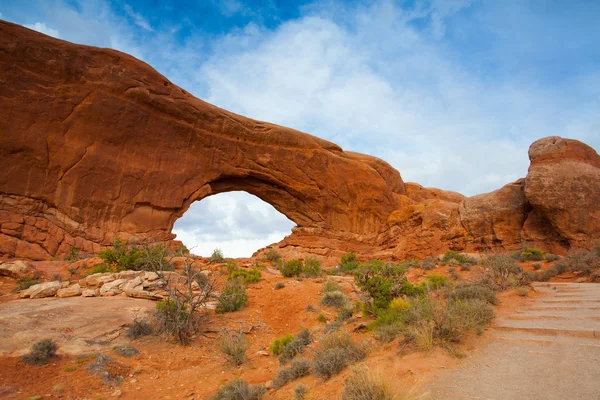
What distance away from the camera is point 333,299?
29.0ft

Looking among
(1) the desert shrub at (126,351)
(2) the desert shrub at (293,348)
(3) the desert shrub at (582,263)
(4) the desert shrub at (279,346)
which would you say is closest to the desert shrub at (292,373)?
(2) the desert shrub at (293,348)

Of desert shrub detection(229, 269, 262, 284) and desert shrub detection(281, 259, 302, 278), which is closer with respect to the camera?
desert shrub detection(229, 269, 262, 284)

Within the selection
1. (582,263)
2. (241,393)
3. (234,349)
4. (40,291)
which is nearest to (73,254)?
(40,291)

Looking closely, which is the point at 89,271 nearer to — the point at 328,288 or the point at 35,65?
the point at 328,288

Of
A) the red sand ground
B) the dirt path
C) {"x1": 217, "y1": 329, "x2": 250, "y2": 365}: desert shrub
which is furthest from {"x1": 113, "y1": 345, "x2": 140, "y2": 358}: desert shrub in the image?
the dirt path

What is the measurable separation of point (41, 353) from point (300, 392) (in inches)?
173

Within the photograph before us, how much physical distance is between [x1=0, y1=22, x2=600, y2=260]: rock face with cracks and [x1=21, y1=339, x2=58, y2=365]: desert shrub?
1245cm

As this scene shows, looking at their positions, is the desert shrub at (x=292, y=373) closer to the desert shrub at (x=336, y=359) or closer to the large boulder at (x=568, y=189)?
the desert shrub at (x=336, y=359)

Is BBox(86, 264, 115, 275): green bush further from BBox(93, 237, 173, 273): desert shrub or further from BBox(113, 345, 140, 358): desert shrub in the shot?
BBox(113, 345, 140, 358): desert shrub

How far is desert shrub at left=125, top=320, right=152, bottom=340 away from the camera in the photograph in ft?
23.0

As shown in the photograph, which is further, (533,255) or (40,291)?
(533,255)

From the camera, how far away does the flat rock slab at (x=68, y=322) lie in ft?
19.9

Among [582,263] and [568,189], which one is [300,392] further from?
[568,189]

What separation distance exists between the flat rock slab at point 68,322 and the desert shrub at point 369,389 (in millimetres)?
5261
